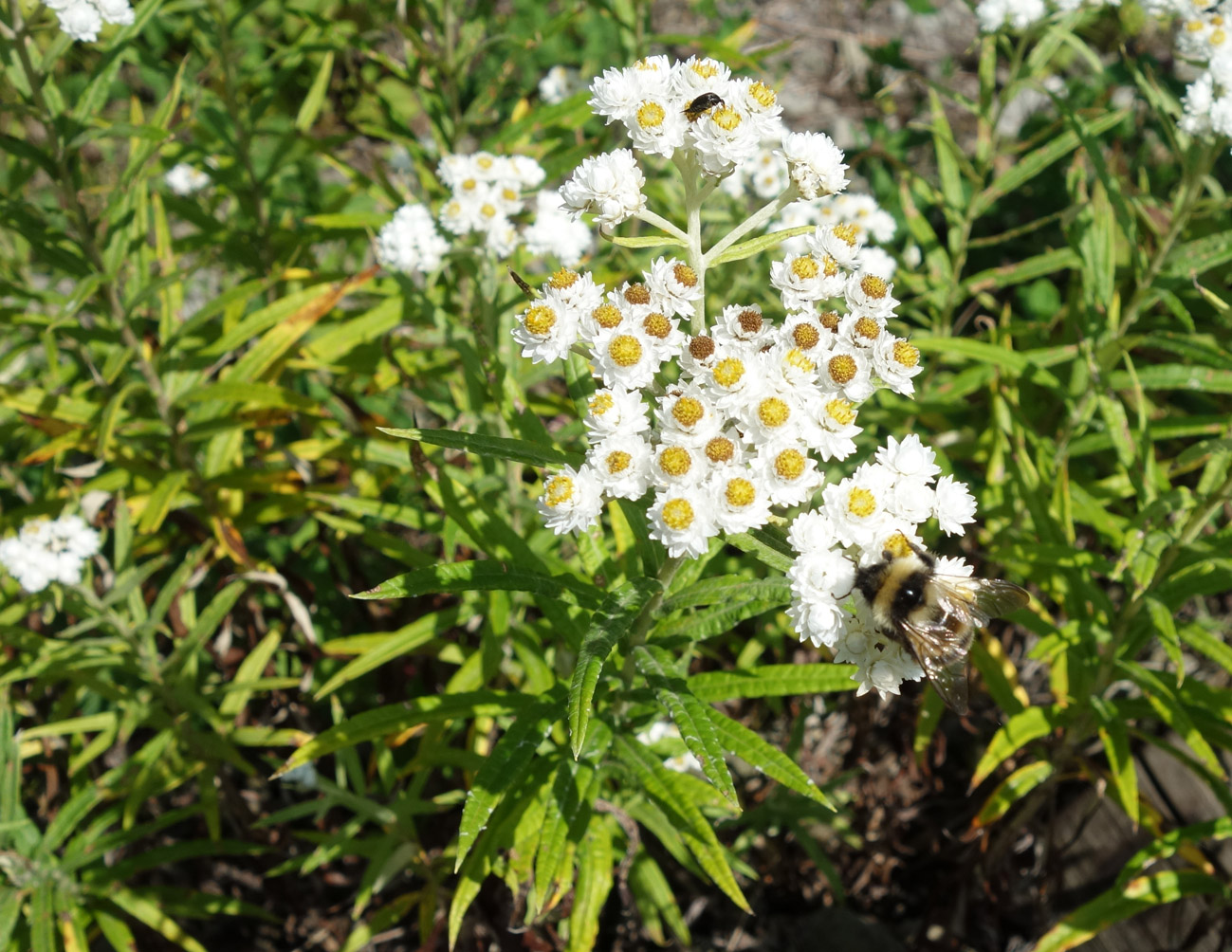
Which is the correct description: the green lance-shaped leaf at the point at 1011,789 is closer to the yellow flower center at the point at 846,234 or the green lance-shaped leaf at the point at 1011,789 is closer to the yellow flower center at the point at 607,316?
the yellow flower center at the point at 846,234

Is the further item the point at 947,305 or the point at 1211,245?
the point at 947,305

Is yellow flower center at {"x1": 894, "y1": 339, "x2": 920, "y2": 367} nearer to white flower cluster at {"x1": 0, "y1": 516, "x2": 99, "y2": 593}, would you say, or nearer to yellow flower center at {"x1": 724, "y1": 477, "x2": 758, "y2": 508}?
yellow flower center at {"x1": 724, "y1": 477, "x2": 758, "y2": 508}

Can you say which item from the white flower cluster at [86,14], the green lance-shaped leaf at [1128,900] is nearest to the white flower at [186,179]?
the white flower cluster at [86,14]

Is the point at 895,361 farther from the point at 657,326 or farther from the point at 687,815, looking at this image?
the point at 687,815

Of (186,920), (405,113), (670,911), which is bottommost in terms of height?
(186,920)

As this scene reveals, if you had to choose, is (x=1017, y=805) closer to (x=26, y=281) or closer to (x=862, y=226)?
(x=862, y=226)

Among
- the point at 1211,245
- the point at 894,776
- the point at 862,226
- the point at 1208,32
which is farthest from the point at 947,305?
the point at 894,776

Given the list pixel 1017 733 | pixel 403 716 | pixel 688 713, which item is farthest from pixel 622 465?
pixel 1017 733
